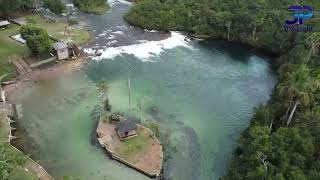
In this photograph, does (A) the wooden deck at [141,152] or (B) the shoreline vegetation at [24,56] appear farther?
(A) the wooden deck at [141,152]

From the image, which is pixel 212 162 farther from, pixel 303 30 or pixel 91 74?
pixel 303 30

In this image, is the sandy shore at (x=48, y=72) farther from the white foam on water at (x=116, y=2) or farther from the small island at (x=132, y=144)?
the white foam on water at (x=116, y=2)

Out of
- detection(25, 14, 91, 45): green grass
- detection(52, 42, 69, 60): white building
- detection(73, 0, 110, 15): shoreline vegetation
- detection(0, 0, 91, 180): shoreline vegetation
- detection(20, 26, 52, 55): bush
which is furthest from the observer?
detection(73, 0, 110, 15): shoreline vegetation

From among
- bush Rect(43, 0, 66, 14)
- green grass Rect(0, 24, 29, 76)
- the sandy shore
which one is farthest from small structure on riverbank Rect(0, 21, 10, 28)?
the sandy shore

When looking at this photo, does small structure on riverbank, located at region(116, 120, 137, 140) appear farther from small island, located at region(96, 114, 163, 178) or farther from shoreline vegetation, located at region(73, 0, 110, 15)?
shoreline vegetation, located at region(73, 0, 110, 15)

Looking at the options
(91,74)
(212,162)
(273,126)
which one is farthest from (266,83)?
(91,74)

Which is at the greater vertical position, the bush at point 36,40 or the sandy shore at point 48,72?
the bush at point 36,40

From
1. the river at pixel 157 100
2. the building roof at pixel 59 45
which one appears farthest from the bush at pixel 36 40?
the river at pixel 157 100
